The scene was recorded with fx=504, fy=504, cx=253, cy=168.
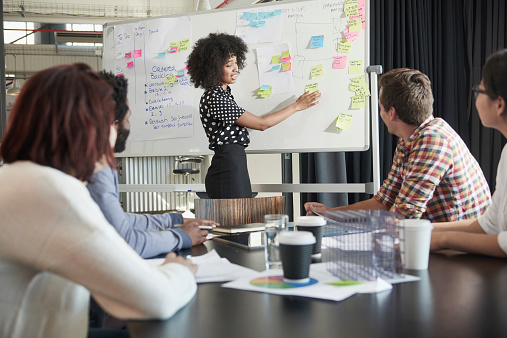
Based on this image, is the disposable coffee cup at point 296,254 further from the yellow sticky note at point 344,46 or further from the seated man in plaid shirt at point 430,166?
the yellow sticky note at point 344,46

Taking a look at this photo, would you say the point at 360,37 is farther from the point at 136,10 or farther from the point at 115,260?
the point at 136,10

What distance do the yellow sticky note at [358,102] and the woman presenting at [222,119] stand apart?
22.0 inches

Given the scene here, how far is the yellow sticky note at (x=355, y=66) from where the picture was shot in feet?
10.1

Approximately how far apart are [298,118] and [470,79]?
1.24 metres

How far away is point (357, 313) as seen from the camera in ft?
2.70

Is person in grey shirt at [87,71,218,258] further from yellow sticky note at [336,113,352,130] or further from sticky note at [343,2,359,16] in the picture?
sticky note at [343,2,359,16]

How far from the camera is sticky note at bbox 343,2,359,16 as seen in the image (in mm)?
3076

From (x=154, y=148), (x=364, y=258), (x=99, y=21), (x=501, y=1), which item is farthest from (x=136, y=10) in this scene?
(x=364, y=258)

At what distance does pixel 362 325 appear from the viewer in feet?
2.51

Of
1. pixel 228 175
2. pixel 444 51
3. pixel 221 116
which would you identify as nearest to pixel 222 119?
pixel 221 116

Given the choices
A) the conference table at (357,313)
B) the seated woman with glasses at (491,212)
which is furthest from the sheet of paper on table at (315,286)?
the seated woman with glasses at (491,212)

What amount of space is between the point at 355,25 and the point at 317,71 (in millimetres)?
356

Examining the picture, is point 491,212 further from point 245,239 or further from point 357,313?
point 357,313

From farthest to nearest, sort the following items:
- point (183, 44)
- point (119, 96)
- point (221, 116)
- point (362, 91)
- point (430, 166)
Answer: point (183, 44), point (362, 91), point (221, 116), point (430, 166), point (119, 96)
